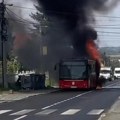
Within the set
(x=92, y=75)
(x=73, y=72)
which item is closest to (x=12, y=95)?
(x=73, y=72)

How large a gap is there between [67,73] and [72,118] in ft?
86.7

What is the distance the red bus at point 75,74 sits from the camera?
1775 inches

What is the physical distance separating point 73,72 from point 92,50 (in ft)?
19.4

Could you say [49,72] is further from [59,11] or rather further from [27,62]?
[59,11]

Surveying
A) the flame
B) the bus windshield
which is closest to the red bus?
the bus windshield

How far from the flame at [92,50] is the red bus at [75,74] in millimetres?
4158

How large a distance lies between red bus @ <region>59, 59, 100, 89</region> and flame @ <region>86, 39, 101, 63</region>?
4.16m

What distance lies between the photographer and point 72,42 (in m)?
50.6

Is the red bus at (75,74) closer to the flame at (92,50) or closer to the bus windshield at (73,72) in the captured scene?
the bus windshield at (73,72)

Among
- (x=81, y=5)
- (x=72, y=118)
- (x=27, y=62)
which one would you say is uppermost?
(x=81, y=5)

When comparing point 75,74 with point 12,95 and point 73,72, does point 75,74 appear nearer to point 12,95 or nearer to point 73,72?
Answer: point 73,72

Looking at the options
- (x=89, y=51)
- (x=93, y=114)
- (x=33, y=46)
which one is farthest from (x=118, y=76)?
(x=93, y=114)

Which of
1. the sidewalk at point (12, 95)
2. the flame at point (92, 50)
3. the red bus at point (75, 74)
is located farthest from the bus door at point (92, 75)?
the sidewalk at point (12, 95)

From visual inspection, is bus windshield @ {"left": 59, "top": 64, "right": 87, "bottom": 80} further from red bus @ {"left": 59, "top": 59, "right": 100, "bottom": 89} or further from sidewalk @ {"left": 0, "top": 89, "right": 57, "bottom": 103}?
sidewalk @ {"left": 0, "top": 89, "right": 57, "bottom": 103}
